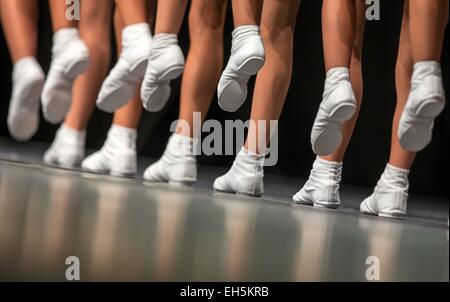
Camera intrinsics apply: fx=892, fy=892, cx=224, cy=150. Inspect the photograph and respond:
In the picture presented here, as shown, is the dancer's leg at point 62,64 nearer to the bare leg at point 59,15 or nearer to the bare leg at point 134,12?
the bare leg at point 59,15

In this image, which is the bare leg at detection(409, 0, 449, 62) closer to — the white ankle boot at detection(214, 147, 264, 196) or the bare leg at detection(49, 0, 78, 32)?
the white ankle boot at detection(214, 147, 264, 196)

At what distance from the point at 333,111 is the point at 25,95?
1.07 metres

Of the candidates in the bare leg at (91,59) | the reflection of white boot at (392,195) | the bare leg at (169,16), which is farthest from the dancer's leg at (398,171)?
the bare leg at (91,59)

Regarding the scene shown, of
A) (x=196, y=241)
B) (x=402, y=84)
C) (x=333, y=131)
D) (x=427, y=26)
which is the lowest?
(x=196, y=241)

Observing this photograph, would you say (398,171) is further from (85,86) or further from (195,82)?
(85,86)

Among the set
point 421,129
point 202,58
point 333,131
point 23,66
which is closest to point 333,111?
point 333,131

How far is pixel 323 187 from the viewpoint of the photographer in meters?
2.01

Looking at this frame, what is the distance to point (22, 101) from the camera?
102 inches

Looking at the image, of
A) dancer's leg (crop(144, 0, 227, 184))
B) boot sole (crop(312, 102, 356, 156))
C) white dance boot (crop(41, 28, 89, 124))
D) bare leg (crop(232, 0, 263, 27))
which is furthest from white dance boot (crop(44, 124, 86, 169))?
boot sole (crop(312, 102, 356, 156))

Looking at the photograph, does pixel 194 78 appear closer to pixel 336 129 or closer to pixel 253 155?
pixel 253 155

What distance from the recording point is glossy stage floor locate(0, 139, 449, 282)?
46.2 inches

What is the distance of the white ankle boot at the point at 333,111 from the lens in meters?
1.88
